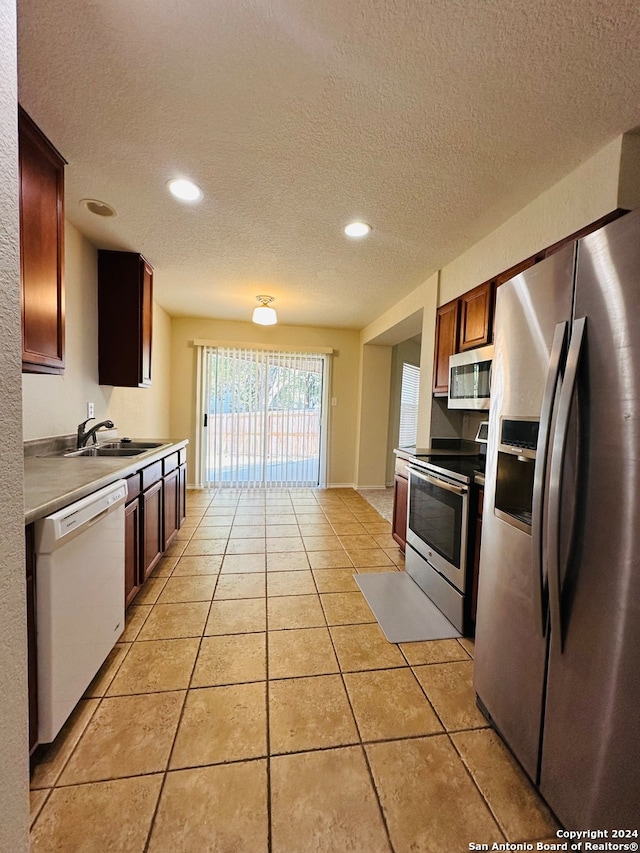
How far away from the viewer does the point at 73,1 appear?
1058 mm

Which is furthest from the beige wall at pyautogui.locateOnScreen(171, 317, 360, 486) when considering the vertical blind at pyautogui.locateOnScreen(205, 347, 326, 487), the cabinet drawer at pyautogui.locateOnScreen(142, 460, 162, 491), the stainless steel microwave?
the stainless steel microwave

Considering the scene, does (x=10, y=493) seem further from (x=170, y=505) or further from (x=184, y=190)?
(x=170, y=505)

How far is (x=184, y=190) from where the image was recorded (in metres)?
1.98

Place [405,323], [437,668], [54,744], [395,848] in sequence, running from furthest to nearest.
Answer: [405,323] → [437,668] → [54,744] → [395,848]

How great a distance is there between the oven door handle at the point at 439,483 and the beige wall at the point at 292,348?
2.95 m

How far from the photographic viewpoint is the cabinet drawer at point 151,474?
222 centimetres

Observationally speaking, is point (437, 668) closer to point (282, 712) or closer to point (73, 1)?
point (282, 712)

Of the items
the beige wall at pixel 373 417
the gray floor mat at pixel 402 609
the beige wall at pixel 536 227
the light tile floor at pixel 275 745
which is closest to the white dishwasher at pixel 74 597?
the light tile floor at pixel 275 745

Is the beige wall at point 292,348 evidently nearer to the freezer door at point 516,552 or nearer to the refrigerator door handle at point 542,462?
the freezer door at point 516,552

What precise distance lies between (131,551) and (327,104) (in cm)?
244

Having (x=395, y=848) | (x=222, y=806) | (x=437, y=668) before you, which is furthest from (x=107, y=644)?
(x=437, y=668)

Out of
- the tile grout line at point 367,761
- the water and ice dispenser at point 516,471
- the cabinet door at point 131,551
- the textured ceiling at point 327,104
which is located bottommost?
the tile grout line at point 367,761

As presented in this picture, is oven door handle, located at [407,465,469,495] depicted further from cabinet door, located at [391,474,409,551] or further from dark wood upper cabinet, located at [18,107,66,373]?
dark wood upper cabinet, located at [18,107,66,373]

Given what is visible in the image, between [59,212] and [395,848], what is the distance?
2.95 m
